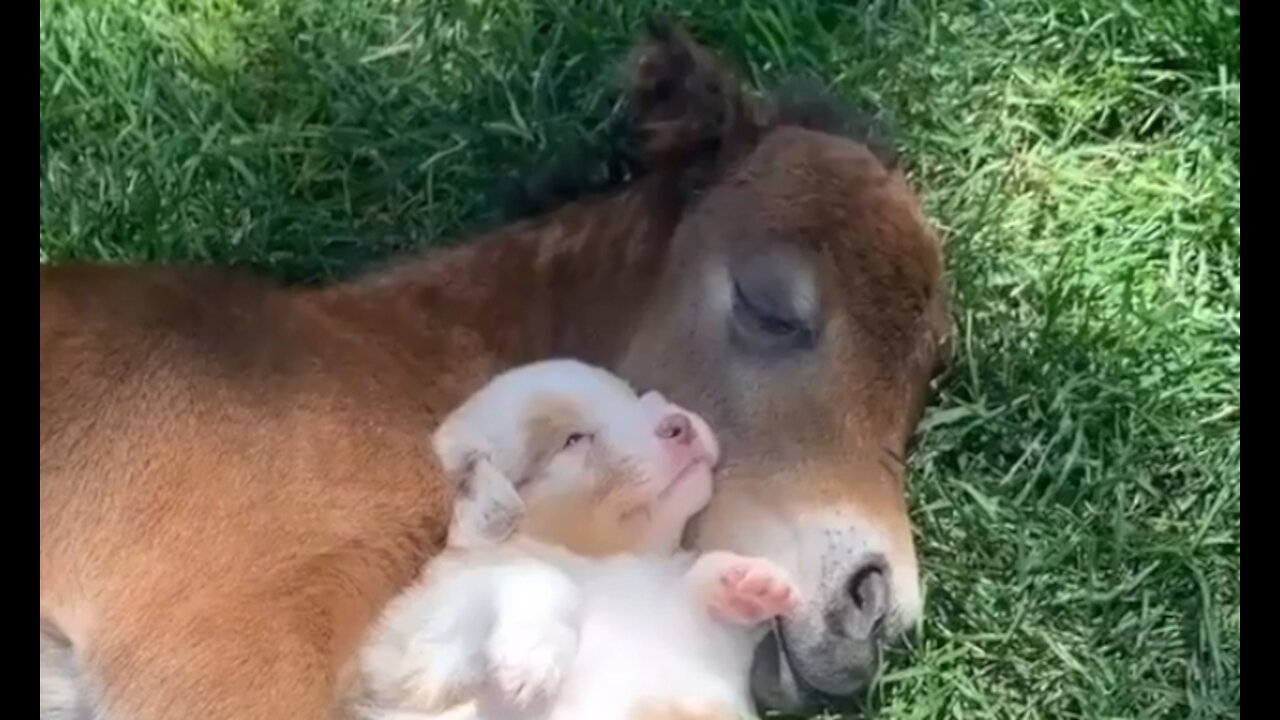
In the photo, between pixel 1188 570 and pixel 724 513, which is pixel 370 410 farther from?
pixel 1188 570

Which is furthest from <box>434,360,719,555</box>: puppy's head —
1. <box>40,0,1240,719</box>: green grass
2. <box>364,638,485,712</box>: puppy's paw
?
<box>40,0,1240,719</box>: green grass

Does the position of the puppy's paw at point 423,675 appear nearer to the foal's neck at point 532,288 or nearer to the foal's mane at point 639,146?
the foal's neck at point 532,288

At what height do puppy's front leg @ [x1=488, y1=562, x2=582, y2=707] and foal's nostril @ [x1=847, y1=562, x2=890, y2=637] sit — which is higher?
→ puppy's front leg @ [x1=488, y1=562, x2=582, y2=707]

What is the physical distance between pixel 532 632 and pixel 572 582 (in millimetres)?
182

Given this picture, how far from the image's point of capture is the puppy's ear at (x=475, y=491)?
10.4 feet

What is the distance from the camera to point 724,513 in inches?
131

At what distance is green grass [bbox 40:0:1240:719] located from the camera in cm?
359

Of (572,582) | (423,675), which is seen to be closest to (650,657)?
(572,582)

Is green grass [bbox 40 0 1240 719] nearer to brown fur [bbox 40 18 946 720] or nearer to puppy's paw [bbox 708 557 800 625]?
brown fur [bbox 40 18 946 720]

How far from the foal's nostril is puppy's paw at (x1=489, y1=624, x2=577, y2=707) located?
510mm

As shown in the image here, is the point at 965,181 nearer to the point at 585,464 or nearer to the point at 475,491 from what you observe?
the point at 585,464

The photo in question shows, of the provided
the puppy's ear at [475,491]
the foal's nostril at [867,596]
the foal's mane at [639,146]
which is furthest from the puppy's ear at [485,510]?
the foal's mane at [639,146]
